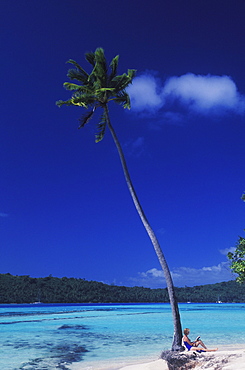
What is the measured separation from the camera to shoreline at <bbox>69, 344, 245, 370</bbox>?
27.5 feet

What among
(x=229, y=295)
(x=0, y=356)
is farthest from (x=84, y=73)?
(x=229, y=295)

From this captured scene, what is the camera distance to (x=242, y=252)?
12.4m

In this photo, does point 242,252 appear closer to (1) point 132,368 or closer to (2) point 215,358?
(2) point 215,358

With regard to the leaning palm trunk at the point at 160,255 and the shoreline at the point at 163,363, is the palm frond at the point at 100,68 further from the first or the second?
the shoreline at the point at 163,363

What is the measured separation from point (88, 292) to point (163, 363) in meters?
101

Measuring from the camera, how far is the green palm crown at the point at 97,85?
12.8 meters

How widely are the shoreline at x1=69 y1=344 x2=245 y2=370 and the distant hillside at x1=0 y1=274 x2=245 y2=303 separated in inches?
3421

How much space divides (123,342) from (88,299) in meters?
92.2

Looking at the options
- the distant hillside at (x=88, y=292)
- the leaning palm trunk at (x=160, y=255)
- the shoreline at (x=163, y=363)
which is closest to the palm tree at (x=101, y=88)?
the leaning palm trunk at (x=160, y=255)

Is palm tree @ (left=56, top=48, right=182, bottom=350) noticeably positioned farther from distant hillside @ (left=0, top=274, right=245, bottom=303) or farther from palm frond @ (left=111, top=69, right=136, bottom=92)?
distant hillside @ (left=0, top=274, right=245, bottom=303)

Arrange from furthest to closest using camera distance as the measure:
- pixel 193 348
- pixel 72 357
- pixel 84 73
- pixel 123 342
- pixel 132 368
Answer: pixel 123 342 < pixel 72 357 < pixel 84 73 < pixel 132 368 < pixel 193 348

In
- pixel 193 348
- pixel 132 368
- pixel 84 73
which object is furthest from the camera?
pixel 84 73

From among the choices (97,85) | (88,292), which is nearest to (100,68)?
(97,85)

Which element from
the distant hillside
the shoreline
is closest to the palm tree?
the shoreline
